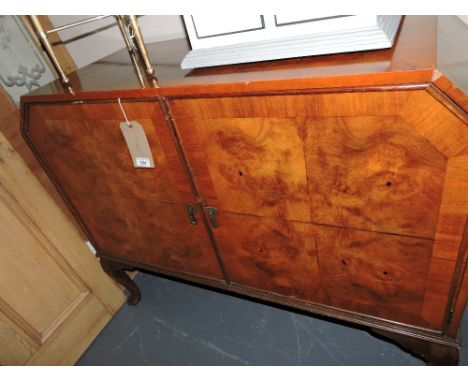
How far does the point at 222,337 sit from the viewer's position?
1586 mm

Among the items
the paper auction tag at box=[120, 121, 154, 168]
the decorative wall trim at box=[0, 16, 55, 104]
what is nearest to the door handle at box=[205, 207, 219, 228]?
the paper auction tag at box=[120, 121, 154, 168]

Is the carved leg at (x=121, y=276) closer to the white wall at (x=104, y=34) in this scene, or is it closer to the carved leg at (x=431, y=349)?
the white wall at (x=104, y=34)

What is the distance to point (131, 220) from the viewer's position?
51.2 inches

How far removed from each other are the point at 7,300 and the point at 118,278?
488 mm

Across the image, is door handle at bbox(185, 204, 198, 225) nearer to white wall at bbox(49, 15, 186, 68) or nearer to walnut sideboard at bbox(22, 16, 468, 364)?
walnut sideboard at bbox(22, 16, 468, 364)

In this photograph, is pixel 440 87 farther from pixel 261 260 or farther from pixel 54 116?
pixel 54 116

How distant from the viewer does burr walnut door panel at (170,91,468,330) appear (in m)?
0.68

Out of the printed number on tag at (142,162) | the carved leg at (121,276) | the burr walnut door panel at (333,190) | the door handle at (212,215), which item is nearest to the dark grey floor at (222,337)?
the carved leg at (121,276)

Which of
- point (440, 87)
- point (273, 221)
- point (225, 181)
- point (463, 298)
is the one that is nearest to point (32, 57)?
point (225, 181)

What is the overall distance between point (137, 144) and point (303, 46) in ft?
1.81

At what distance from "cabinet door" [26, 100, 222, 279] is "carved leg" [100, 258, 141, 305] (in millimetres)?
177

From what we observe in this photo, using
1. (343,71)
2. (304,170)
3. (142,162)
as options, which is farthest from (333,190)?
(142,162)

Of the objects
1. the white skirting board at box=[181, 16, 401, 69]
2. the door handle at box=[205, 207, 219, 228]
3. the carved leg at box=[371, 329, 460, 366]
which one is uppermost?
the white skirting board at box=[181, 16, 401, 69]

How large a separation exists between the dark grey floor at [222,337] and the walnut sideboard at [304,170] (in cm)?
44
